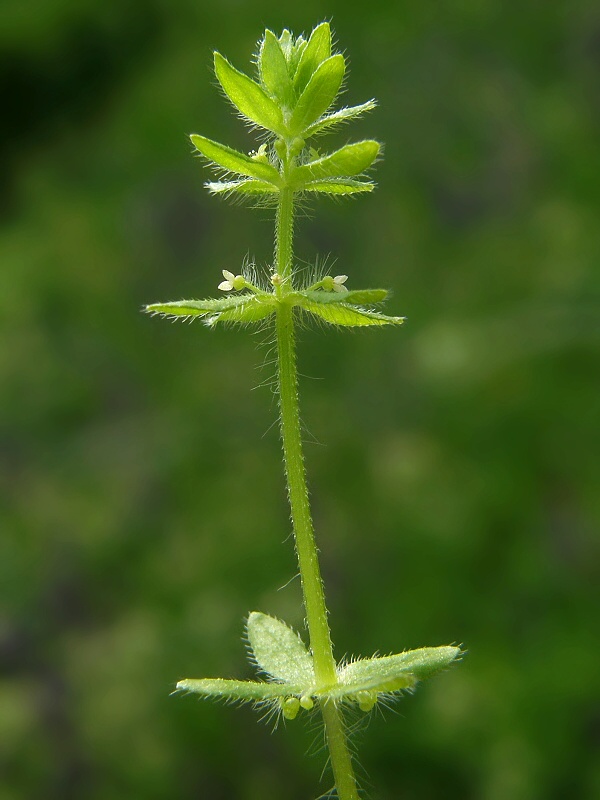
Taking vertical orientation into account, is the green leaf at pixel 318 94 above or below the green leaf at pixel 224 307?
above

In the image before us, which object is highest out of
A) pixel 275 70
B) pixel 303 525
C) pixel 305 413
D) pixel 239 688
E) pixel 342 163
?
pixel 305 413

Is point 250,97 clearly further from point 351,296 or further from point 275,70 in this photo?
point 351,296

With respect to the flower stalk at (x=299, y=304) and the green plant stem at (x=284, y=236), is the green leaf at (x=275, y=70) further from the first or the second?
the green plant stem at (x=284, y=236)

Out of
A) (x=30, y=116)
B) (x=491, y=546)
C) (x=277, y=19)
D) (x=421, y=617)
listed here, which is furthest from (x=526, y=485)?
(x=30, y=116)

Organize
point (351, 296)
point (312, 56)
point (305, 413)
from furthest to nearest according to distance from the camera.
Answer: point (305, 413) < point (312, 56) < point (351, 296)

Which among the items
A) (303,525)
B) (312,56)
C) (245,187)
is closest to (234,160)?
(245,187)

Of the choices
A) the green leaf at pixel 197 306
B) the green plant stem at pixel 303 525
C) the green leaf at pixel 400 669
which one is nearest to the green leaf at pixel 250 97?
the green plant stem at pixel 303 525

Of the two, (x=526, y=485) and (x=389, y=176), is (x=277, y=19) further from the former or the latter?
(x=526, y=485)
